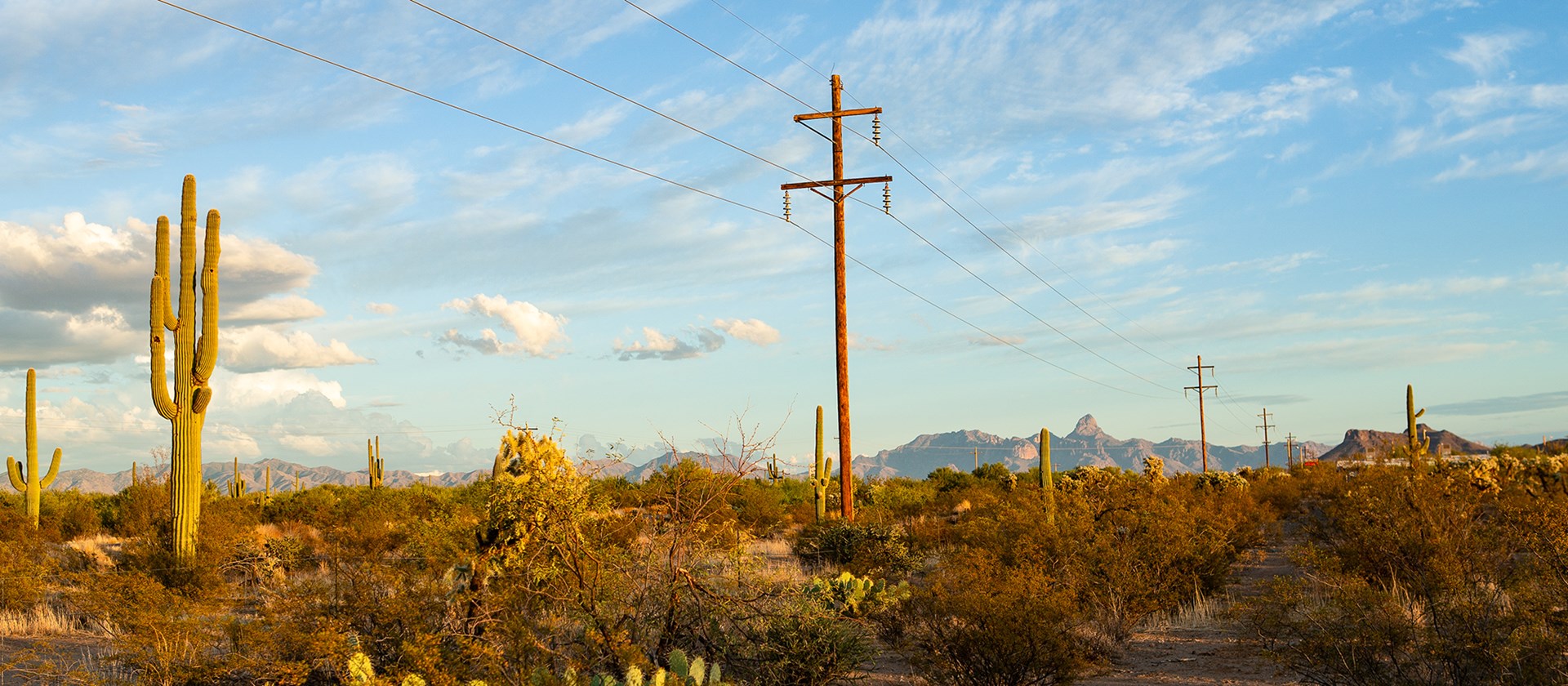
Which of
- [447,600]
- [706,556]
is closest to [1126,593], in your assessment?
[706,556]

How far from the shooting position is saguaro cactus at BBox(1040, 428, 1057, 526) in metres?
15.7

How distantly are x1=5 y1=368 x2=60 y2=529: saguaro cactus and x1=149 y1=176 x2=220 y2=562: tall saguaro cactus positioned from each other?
41.4 feet

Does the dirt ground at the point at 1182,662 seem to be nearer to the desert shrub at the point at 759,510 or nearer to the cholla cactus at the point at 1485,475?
the desert shrub at the point at 759,510

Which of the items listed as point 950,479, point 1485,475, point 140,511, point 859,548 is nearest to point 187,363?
point 140,511

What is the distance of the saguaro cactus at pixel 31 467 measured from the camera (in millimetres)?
28484

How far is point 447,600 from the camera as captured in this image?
9406 millimetres

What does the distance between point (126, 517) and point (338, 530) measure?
999 centimetres

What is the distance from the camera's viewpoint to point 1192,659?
1223 centimetres

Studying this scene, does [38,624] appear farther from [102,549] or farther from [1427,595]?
[1427,595]

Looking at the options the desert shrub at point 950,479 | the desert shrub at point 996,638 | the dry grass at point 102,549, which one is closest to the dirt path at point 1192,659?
the desert shrub at point 996,638

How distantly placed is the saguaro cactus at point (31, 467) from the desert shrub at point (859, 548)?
21114 mm

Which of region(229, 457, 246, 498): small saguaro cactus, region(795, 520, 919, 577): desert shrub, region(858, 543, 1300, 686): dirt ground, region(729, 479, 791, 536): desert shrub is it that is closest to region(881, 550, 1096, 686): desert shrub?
region(858, 543, 1300, 686): dirt ground

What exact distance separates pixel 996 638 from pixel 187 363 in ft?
51.7

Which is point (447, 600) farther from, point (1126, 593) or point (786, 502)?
point (786, 502)
